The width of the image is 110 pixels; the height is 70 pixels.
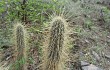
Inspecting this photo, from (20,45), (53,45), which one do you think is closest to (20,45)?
(20,45)

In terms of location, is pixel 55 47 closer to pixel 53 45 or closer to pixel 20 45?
pixel 53 45

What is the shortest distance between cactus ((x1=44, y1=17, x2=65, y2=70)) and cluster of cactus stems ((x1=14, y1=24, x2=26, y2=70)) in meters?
0.49

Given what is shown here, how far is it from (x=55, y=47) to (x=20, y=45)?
720 millimetres

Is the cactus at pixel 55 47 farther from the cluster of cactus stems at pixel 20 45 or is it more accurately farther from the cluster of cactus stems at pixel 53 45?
the cluster of cactus stems at pixel 20 45

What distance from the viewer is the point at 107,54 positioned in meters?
6.01

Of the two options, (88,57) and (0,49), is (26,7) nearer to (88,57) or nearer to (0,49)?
(0,49)

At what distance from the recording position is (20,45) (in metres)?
4.44

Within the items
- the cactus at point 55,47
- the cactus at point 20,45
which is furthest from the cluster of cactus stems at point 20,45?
the cactus at point 55,47

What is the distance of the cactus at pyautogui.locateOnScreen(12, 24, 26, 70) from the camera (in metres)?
4.40

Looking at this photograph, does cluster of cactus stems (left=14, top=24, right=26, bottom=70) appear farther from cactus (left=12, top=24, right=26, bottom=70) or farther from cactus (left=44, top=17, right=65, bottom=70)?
cactus (left=44, top=17, right=65, bottom=70)

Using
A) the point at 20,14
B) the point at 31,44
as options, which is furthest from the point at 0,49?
the point at 20,14

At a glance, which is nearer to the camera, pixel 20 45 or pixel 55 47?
pixel 55 47

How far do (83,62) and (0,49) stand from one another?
1789 mm

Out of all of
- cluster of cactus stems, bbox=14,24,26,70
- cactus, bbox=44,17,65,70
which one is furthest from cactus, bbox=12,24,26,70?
cactus, bbox=44,17,65,70
